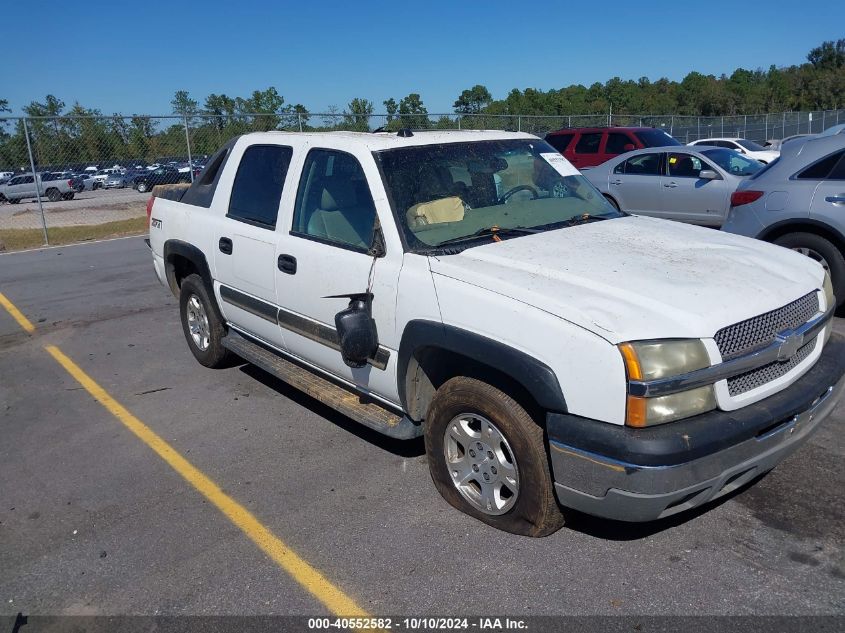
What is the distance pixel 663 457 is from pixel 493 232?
1.65 meters

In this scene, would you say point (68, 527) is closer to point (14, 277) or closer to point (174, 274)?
point (174, 274)

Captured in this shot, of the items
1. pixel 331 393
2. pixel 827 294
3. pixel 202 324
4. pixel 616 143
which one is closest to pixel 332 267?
pixel 331 393

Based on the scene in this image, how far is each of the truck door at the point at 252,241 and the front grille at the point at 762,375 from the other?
282 cm

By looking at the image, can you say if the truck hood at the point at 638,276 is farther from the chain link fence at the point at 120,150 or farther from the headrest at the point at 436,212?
the chain link fence at the point at 120,150

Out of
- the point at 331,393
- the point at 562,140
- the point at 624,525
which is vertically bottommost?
the point at 624,525

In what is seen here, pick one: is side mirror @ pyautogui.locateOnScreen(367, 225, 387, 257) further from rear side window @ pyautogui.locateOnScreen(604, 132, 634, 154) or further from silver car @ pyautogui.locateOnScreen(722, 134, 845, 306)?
rear side window @ pyautogui.locateOnScreen(604, 132, 634, 154)

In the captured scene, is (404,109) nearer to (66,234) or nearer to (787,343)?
(66,234)

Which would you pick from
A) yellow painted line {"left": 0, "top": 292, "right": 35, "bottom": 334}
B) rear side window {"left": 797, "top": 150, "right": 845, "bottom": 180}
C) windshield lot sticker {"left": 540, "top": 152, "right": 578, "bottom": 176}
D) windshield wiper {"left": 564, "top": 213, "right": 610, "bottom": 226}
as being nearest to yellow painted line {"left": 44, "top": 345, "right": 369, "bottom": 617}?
windshield wiper {"left": 564, "top": 213, "right": 610, "bottom": 226}

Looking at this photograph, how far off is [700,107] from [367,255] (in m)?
81.1

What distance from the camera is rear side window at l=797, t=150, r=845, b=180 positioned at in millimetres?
6473

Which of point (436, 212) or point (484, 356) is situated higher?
point (436, 212)

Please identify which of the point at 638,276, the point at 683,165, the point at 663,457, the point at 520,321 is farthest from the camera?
the point at 683,165

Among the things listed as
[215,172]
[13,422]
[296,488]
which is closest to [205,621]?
[296,488]

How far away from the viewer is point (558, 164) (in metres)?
4.70
